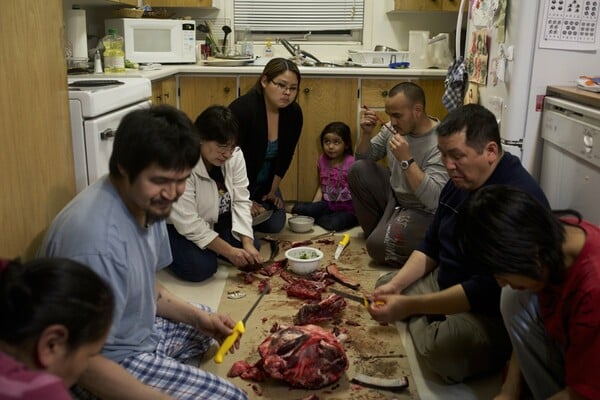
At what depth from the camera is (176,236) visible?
2895mm

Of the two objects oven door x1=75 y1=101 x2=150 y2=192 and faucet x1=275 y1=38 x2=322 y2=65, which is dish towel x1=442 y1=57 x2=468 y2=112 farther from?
oven door x1=75 y1=101 x2=150 y2=192

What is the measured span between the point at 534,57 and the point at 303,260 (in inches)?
54.1

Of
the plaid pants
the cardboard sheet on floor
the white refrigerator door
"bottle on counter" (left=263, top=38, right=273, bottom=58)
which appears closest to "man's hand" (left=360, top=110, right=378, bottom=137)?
the cardboard sheet on floor

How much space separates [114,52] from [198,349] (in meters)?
2.19

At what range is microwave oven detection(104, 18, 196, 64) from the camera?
13.2ft

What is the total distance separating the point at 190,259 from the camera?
2846 mm

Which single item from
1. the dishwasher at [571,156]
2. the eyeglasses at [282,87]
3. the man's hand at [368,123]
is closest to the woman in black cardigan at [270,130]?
the eyeglasses at [282,87]

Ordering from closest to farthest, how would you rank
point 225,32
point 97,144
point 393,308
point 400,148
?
point 393,308 < point 97,144 < point 400,148 < point 225,32

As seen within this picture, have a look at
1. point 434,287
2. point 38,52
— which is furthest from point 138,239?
point 434,287

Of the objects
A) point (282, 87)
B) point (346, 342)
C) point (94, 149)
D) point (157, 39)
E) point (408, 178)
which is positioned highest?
point (157, 39)

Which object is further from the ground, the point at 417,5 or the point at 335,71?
the point at 417,5

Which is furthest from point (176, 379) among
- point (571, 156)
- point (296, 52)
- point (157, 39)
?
point (296, 52)

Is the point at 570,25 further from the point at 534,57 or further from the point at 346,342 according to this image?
the point at 346,342

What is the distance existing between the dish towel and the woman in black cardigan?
89cm
